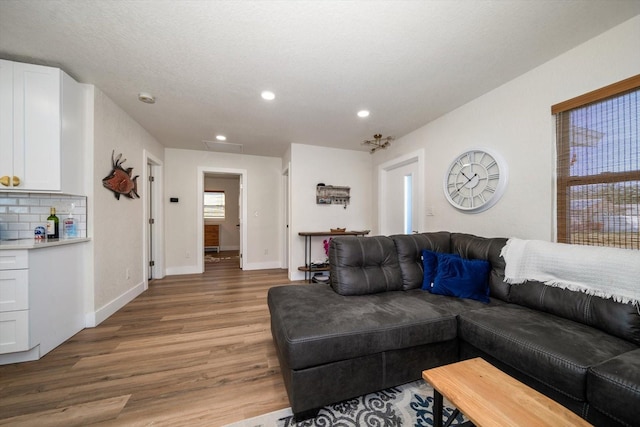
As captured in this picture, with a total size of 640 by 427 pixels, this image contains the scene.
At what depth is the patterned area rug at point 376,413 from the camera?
4.07ft

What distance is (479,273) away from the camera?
1.91m

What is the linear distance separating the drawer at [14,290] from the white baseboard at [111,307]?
2.27ft

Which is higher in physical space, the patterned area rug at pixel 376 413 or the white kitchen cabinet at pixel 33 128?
the white kitchen cabinet at pixel 33 128

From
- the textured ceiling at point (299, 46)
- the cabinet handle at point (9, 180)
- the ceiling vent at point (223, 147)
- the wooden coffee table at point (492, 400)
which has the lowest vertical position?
the wooden coffee table at point (492, 400)

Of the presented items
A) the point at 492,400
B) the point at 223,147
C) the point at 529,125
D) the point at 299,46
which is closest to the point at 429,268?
the point at 492,400

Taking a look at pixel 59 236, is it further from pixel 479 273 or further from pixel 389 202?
pixel 389 202

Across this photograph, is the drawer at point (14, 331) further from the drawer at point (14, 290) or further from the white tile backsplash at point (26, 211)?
the white tile backsplash at point (26, 211)

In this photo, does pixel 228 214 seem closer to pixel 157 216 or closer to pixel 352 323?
pixel 157 216

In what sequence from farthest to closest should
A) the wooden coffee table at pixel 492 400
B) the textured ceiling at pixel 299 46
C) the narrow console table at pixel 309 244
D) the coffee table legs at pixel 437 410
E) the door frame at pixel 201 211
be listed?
the door frame at pixel 201 211 < the narrow console table at pixel 309 244 < the textured ceiling at pixel 299 46 < the coffee table legs at pixel 437 410 < the wooden coffee table at pixel 492 400

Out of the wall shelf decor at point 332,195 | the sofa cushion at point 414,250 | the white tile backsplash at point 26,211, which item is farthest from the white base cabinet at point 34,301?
the wall shelf decor at point 332,195

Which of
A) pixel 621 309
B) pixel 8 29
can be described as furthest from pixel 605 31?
pixel 8 29

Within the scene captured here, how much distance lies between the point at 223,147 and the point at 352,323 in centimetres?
399

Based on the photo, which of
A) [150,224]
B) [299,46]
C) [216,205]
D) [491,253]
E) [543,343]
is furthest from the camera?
[216,205]

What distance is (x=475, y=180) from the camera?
2.53 m
